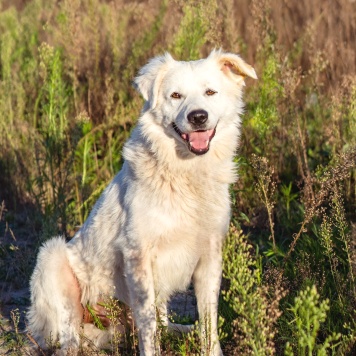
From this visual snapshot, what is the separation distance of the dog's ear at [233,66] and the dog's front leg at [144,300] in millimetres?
1226

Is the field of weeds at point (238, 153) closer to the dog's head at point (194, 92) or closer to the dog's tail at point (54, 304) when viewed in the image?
the dog's tail at point (54, 304)

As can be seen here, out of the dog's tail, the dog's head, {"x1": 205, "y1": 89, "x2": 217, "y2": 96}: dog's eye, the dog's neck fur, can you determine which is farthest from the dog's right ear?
the dog's tail

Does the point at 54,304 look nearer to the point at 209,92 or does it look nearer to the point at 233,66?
the point at 209,92

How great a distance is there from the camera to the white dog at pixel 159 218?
3.62 m

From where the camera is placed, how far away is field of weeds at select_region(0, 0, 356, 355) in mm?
4152

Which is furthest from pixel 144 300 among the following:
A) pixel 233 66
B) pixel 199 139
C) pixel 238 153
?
pixel 238 153

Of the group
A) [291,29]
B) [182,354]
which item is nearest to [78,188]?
[182,354]

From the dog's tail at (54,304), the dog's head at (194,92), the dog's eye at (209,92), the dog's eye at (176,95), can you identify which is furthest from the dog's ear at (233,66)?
the dog's tail at (54,304)

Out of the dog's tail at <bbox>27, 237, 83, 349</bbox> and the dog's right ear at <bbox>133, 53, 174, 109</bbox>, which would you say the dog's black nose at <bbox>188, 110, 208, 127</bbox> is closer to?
the dog's right ear at <bbox>133, 53, 174, 109</bbox>

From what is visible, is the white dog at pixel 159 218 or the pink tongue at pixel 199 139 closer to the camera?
the white dog at pixel 159 218

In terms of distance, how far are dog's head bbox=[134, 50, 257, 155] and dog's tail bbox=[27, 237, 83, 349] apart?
3.50 feet

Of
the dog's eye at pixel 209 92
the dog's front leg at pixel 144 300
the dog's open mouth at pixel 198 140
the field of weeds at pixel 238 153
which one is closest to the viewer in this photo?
the dog's front leg at pixel 144 300

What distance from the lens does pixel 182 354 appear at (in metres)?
3.50

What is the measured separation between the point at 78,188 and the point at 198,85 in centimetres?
241
